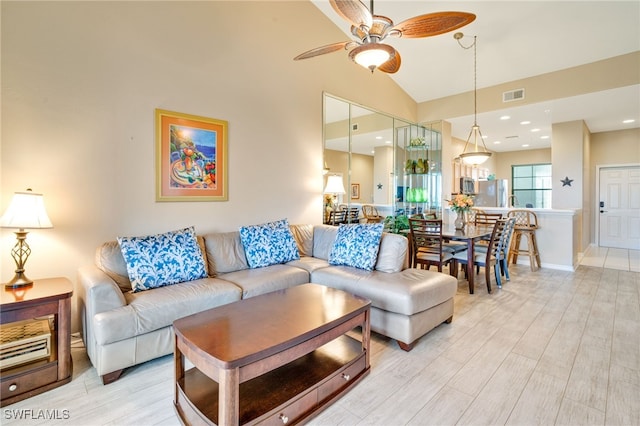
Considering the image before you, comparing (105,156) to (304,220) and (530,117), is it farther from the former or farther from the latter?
(530,117)

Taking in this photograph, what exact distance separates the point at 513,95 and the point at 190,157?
521 cm

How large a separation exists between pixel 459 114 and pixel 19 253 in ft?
21.1

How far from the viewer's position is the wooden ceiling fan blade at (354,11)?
2055 millimetres

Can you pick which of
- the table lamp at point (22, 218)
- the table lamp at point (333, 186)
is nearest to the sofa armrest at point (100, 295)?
the table lamp at point (22, 218)

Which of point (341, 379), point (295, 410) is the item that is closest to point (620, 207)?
point (341, 379)

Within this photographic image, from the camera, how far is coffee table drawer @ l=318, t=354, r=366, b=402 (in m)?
1.82

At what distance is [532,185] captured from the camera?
1007 centimetres

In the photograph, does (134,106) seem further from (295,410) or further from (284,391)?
(295,410)

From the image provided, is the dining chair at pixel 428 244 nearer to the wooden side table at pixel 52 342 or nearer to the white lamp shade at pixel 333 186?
the white lamp shade at pixel 333 186

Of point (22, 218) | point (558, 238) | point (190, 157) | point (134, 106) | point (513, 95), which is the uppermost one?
point (513, 95)

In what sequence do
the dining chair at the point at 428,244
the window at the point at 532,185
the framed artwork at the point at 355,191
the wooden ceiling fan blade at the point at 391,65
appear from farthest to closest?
1. the window at the point at 532,185
2. the framed artwork at the point at 355,191
3. the dining chair at the point at 428,244
4. the wooden ceiling fan blade at the point at 391,65

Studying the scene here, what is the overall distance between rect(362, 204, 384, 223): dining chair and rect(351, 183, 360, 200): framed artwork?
0.87ft

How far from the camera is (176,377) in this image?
180 cm

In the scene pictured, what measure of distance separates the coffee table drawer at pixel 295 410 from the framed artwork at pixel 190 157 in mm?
2297
